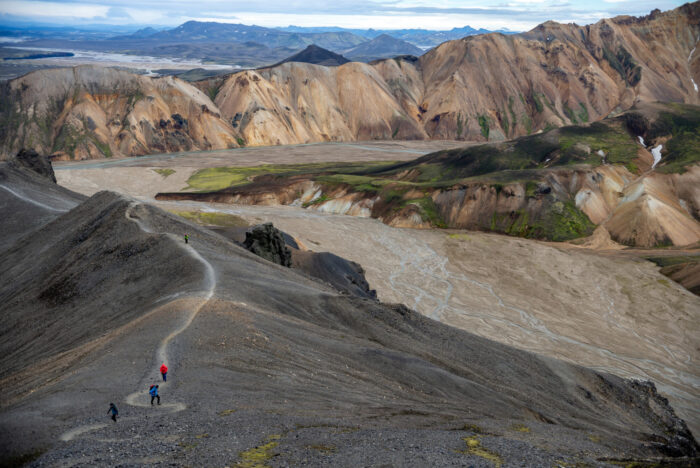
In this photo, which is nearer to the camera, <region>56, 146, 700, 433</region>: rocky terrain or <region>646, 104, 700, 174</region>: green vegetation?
<region>56, 146, 700, 433</region>: rocky terrain

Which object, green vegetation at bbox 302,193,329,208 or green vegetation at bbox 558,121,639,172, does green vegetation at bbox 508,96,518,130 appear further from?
green vegetation at bbox 302,193,329,208

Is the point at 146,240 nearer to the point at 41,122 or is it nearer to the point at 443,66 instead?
the point at 41,122

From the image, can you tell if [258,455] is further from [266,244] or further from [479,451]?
[266,244]

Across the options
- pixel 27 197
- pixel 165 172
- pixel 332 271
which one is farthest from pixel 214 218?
pixel 165 172

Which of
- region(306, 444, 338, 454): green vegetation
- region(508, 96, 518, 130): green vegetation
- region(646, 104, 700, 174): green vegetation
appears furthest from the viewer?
region(508, 96, 518, 130): green vegetation

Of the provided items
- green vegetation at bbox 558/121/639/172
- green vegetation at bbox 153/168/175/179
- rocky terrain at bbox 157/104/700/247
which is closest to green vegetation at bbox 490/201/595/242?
rocky terrain at bbox 157/104/700/247
